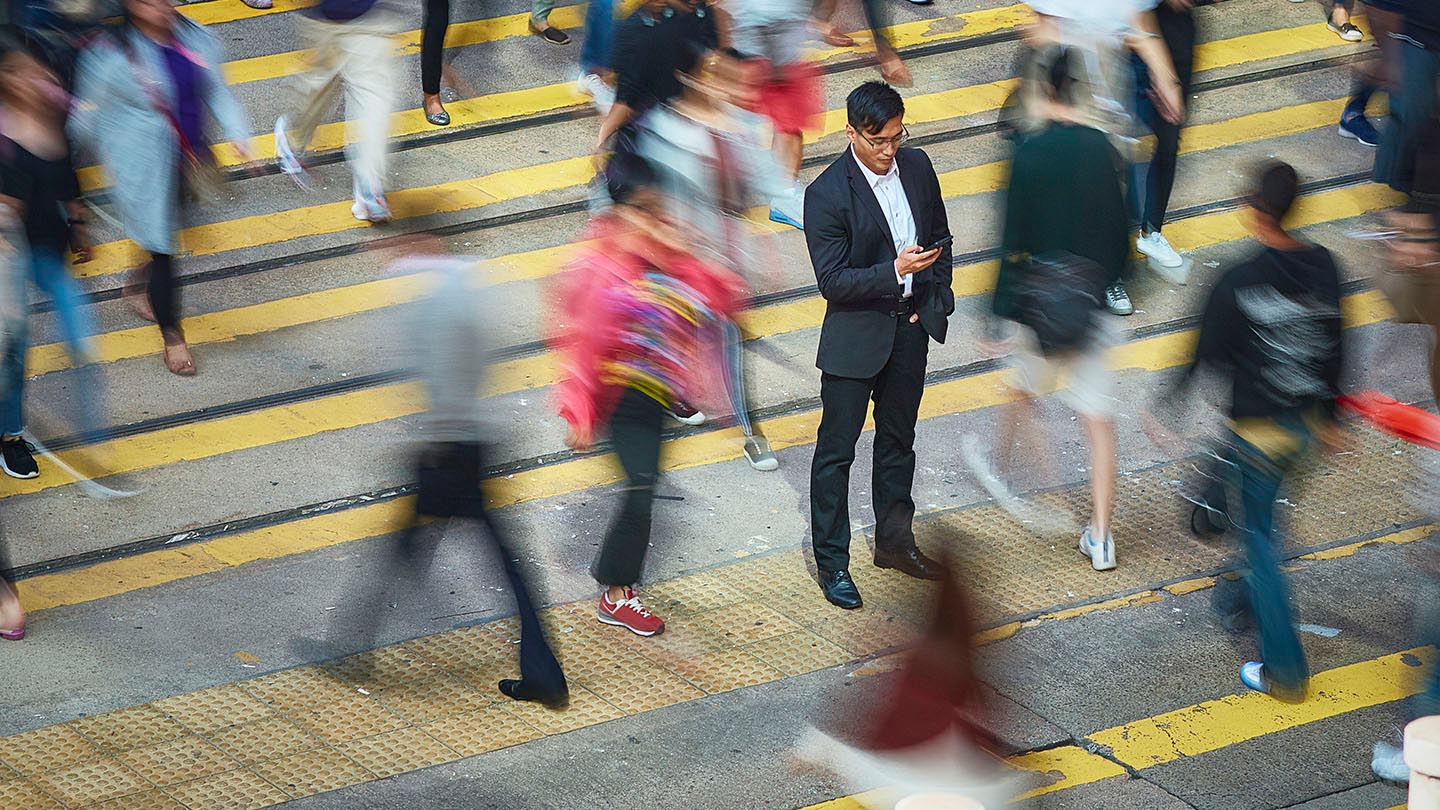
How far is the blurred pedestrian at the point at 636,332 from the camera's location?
6.79 meters

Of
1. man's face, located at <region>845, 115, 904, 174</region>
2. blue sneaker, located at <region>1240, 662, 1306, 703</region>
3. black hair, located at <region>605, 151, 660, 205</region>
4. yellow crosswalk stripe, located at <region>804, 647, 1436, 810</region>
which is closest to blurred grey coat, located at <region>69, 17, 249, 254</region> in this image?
black hair, located at <region>605, 151, 660, 205</region>

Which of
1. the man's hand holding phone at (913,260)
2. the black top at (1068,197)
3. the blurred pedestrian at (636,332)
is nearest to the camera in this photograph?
the blurred pedestrian at (636,332)

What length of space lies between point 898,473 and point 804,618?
2.27 feet

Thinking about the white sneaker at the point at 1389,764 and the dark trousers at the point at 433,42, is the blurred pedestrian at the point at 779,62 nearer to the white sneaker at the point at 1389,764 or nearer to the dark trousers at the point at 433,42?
the dark trousers at the point at 433,42

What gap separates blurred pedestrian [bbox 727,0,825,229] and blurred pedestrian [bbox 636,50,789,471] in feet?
4.48

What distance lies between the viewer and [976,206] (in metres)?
11.0

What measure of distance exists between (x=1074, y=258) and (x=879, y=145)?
3.32 feet

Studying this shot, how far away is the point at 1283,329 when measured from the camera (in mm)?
6562

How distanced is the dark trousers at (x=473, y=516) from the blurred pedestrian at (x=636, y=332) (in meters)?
0.40

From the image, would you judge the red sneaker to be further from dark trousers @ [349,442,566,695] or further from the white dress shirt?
the white dress shirt

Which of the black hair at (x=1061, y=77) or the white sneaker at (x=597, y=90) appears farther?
the white sneaker at (x=597, y=90)

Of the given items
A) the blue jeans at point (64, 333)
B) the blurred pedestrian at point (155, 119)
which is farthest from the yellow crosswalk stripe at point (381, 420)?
the blurred pedestrian at point (155, 119)

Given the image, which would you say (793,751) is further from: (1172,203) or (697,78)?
(1172,203)

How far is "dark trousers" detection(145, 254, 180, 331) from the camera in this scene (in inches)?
361
